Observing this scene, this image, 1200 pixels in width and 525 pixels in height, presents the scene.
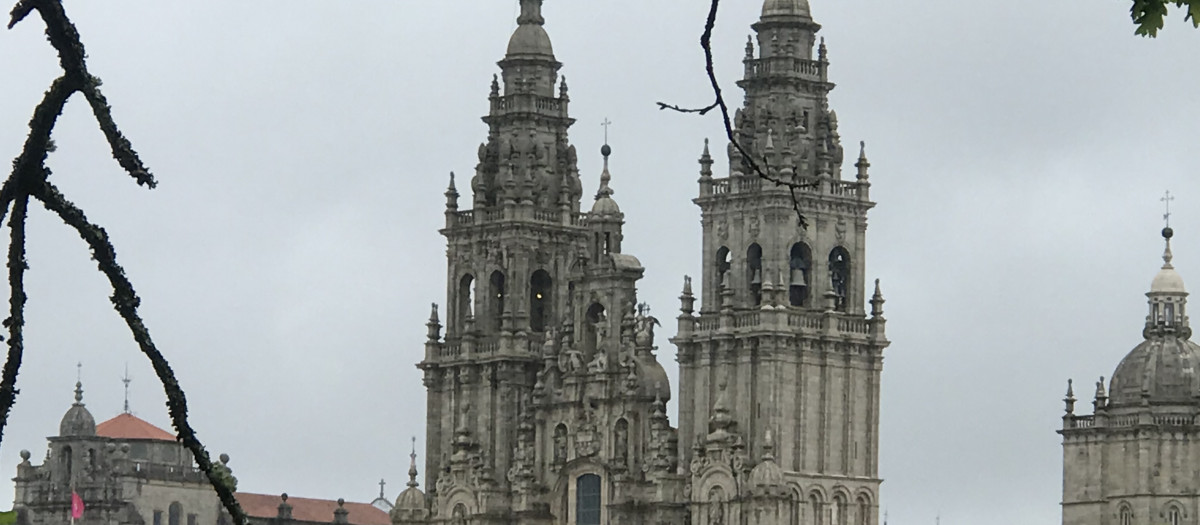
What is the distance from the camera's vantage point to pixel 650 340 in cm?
9325

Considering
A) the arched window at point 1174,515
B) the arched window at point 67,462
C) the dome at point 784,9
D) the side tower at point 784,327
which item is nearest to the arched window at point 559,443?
the side tower at point 784,327

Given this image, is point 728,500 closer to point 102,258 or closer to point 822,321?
point 822,321

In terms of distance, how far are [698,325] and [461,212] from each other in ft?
44.7

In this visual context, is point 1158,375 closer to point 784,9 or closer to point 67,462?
point 784,9

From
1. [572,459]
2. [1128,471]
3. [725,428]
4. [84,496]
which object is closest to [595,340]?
[572,459]

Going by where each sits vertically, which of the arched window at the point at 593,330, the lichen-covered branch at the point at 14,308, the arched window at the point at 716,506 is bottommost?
the lichen-covered branch at the point at 14,308

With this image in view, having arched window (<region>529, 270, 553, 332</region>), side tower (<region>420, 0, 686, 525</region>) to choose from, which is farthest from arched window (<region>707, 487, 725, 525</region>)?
arched window (<region>529, 270, 553, 332</region>)

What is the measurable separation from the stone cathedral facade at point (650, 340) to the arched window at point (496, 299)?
10 cm

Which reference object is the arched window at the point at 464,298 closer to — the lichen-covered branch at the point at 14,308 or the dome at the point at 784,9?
the dome at the point at 784,9

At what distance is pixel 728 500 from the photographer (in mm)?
85562

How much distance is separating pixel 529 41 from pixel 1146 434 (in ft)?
77.7

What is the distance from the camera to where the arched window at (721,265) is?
287ft

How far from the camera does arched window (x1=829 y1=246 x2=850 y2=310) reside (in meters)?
87.2

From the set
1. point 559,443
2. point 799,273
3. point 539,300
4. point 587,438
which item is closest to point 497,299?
point 539,300
